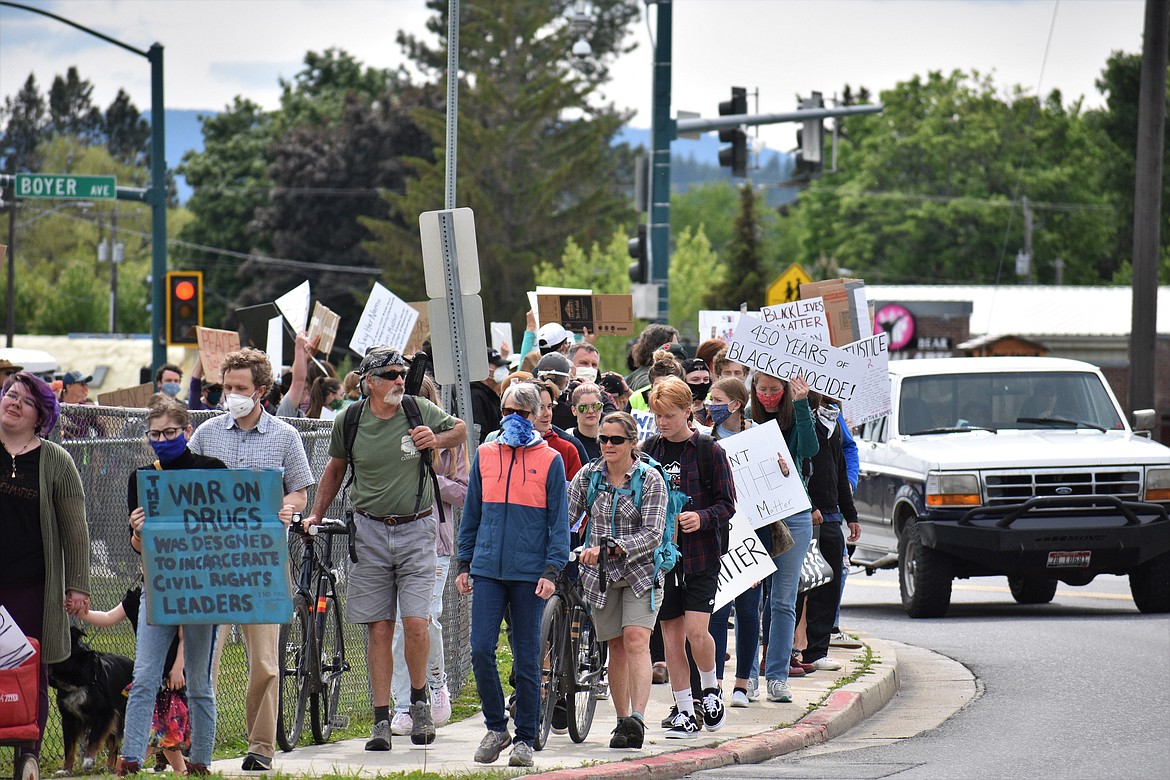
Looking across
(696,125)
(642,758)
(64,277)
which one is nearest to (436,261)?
(642,758)

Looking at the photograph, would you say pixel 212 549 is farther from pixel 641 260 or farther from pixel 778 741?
pixel 641 260

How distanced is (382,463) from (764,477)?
2624mm

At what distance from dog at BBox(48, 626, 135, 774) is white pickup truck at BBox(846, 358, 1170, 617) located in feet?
27.4

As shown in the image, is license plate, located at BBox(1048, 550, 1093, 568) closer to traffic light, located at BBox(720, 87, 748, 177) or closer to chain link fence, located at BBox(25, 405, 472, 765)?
chain link fence, located at BBox(25, 405, 472, 765)

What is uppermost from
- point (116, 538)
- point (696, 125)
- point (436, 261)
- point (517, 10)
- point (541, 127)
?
point (517, 10)

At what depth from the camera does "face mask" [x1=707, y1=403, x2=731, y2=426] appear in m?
10.8

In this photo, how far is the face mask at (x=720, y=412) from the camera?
35.6ft

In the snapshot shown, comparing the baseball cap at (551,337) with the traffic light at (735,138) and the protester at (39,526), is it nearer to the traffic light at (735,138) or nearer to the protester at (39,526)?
the protester at (39,526)

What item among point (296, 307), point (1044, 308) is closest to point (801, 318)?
point (296, 307)

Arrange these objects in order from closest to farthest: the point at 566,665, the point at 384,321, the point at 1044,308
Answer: the point at 566,665 < the point at 384,321 < the point at 1044,308

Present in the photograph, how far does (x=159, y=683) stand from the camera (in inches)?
305

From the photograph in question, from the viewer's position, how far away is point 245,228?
79.1m

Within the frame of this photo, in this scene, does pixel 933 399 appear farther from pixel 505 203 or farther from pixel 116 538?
pixel 505 203

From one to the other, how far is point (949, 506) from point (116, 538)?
7.25 metres
